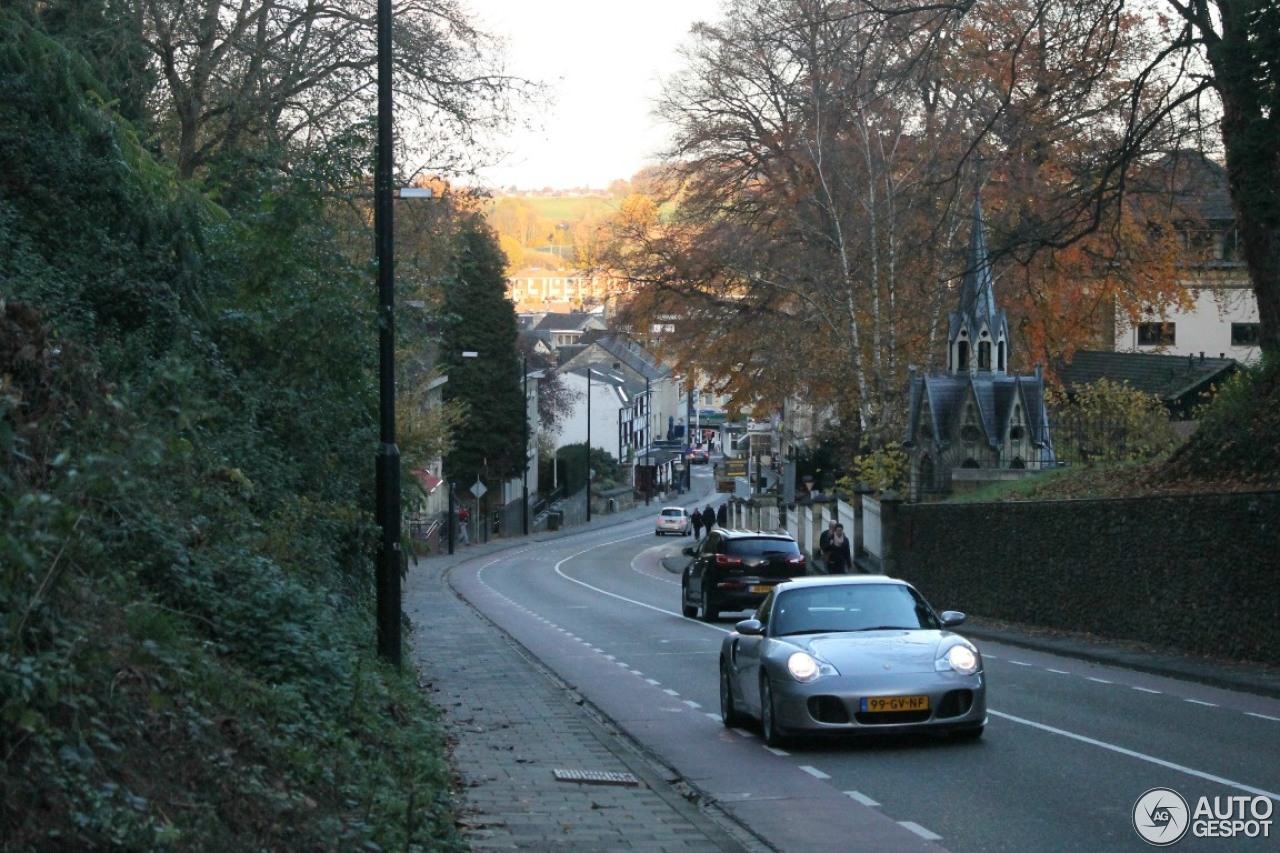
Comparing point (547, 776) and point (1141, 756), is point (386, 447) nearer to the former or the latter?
point (547, 776)

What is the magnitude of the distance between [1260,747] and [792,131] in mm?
33347

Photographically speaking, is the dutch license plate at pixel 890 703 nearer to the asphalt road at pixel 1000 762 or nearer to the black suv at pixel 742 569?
the asphalt road at pixel 1000 762

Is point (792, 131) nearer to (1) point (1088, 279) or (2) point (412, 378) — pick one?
(1) point (1088, 279)

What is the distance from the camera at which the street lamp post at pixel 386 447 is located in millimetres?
13836

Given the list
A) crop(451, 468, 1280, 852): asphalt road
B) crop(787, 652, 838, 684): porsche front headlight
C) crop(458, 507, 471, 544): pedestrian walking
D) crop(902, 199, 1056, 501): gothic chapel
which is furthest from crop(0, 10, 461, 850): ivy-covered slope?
crop(458, 507, 471, 544): pedestrian walking

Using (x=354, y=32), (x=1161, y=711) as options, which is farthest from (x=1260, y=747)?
(x=354, y=32)

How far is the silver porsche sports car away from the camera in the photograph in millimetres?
11805

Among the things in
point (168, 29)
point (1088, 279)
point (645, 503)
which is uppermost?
point (168, 29)

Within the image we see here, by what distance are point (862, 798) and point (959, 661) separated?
2.38 m

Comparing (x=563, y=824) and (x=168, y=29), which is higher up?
(x=168, y=29)

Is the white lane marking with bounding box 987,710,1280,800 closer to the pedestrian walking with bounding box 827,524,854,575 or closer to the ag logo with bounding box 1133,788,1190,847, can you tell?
the ag logo with bounding box 1133,788,1190,847

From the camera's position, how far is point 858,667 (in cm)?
1194

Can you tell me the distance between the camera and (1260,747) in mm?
11594

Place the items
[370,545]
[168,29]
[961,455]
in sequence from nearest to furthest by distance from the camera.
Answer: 1. [370,545]
2. [168,29]
3. [961,455]
